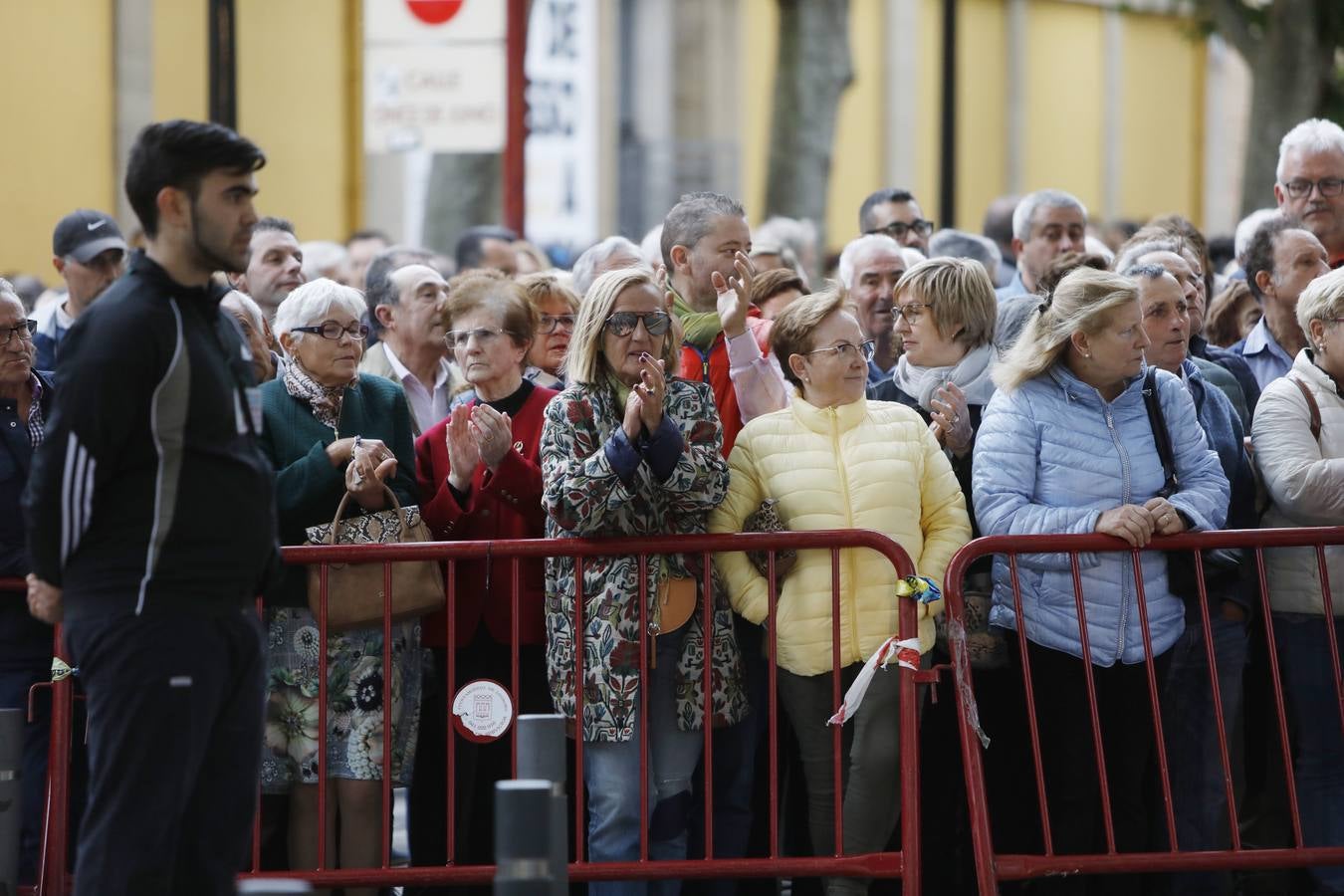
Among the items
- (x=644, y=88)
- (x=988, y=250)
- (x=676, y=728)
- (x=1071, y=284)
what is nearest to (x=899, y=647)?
(x=676, y=728)

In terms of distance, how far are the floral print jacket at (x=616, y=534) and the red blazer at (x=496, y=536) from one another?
0.46 ft

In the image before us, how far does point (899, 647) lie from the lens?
6.13 metres

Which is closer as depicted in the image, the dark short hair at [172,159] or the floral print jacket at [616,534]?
the dark short hair at [172,159]

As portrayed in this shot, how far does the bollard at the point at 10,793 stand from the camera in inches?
231

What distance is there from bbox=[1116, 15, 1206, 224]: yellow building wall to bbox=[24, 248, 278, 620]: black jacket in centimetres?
2742

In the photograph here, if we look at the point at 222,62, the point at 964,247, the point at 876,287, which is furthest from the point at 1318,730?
the point at 222,62

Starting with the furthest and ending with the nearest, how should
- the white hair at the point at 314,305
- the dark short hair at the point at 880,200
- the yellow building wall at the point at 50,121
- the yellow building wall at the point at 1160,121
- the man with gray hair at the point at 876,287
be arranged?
the yellow building wall at the point at 1160,121 → the yellow building wall at the point at 50,121 → the dark short hair at the point at 880,200 → the man with gray hair at the point at 876,287 → the white hair at the point at 314,305

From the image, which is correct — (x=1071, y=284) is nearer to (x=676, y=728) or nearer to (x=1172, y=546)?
(x=1172, y=546)

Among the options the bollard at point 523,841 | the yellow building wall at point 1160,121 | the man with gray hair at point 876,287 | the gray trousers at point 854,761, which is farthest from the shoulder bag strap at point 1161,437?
the yellow building wall at point 1160,121

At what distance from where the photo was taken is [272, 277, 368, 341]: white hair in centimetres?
642

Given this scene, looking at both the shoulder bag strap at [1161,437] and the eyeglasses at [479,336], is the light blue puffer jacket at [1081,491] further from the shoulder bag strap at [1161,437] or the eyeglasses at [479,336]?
the eyeglasses at [479,336]

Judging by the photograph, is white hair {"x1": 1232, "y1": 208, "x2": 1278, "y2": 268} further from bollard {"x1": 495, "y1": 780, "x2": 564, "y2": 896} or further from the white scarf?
bollard {"x1": 495, "y1": 780, "x2": 564, "y2": 896}

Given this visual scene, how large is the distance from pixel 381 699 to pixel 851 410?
1725mm

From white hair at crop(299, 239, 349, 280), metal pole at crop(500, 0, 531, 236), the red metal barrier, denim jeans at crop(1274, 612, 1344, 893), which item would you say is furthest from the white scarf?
metal pole at crop(500, 0, 531, 236)
